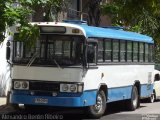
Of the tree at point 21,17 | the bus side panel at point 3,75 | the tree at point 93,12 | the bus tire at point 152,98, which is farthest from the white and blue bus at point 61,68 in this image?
the tree at point 93,12

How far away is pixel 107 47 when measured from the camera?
17.7 m

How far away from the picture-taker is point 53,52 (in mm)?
16125

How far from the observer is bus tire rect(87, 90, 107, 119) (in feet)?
54.2

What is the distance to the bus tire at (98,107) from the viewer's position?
16.5m

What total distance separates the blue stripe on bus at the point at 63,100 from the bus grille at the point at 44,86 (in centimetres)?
24

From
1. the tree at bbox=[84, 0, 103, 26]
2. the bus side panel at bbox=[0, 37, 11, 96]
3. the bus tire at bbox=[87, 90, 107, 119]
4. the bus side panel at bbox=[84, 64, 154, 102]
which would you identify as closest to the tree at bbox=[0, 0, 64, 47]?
the bus side panel at bbox=[84, 64, 154, 102]

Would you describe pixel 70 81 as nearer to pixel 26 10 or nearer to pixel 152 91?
pixel 26 10

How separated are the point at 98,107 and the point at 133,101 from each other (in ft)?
11.9

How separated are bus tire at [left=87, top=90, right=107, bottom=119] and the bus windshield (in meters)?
1.52

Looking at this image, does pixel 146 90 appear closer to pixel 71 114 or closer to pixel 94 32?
pixel 71 114

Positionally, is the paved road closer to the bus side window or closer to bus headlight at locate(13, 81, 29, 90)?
bus headlight at locate(13, 81, 29, 90)

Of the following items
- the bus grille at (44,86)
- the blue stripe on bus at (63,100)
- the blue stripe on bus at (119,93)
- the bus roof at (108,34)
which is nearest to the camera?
Result: the blue stripe on bus at (63,100)

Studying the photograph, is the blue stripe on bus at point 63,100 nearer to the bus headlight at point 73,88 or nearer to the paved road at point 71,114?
the bus headlight at point 73,88

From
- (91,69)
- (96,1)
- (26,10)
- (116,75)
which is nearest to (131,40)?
(116,75)
